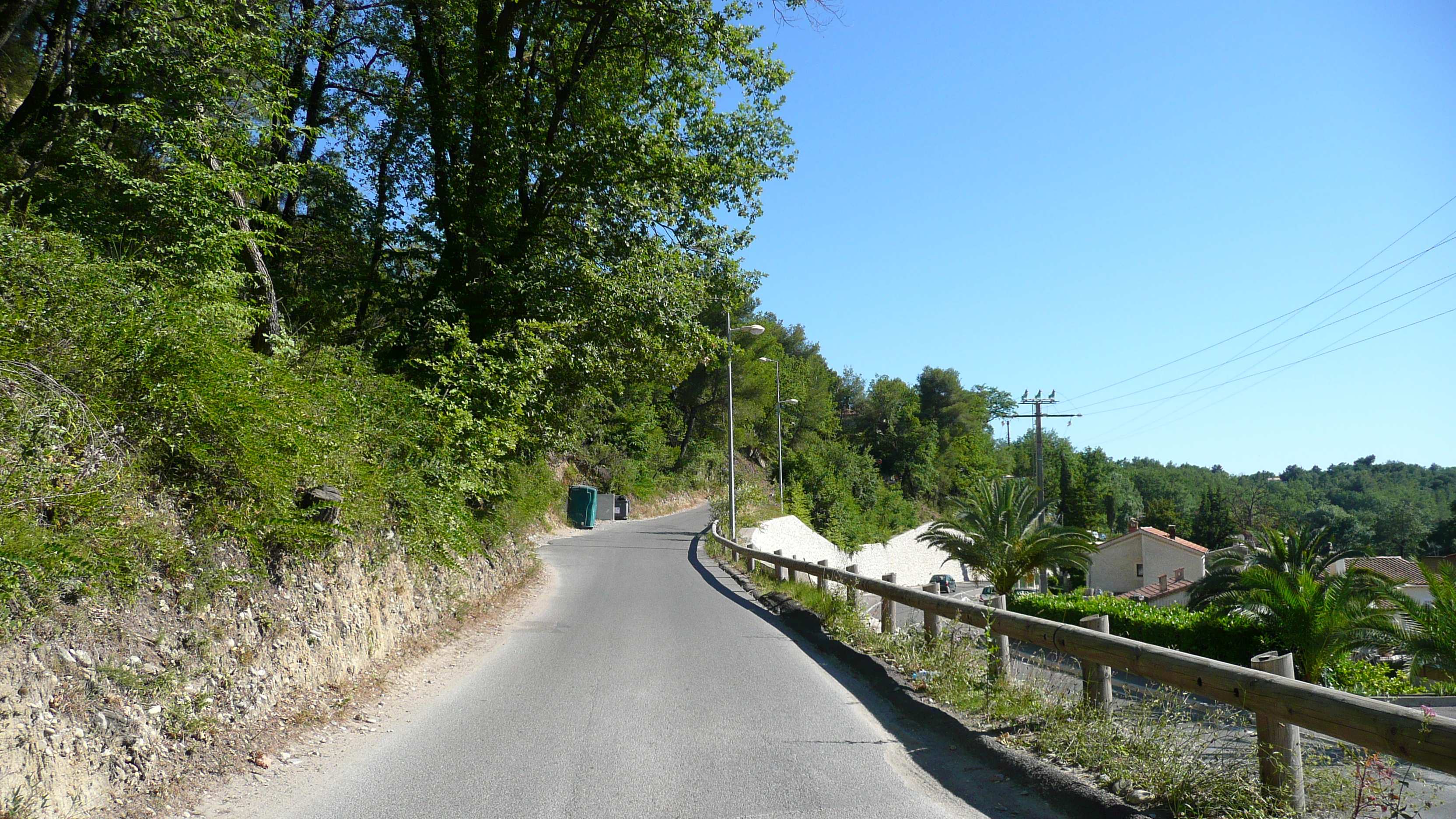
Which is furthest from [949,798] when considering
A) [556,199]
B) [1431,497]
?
[1431,497]

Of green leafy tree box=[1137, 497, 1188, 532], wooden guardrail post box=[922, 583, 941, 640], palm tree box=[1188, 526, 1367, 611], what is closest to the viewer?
wooden guardrail post box=[922, 583, 941, 640]

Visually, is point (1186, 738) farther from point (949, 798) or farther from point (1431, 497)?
point (1431, 497)

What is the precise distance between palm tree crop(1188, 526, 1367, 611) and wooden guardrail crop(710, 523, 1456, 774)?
19099mm

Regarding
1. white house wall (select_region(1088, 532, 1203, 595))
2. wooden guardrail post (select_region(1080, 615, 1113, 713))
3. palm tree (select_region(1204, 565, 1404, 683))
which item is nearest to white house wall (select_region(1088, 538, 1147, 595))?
white house wall (select_region(1088, 532, 1203, 595))

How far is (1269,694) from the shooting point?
13.8 feet

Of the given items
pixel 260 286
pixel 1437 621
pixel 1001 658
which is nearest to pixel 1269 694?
pixel 1001 658

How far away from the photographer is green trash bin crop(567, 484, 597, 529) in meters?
40.1

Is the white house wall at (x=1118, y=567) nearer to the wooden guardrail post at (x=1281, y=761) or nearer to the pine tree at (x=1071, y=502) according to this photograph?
the pine tree at (x=1071, y=502)

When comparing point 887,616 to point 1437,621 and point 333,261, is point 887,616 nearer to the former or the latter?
point 1437,621

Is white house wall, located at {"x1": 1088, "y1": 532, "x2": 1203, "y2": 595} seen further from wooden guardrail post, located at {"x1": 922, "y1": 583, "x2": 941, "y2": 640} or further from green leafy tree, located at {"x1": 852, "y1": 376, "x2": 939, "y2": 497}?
wooden guardrail post, located at {"x1": 922, "y1": 583, "x2": 941, "y2": 640}

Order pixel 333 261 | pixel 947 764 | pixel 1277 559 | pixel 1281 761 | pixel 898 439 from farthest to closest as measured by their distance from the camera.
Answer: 1. pixel 898 439
2. pixel 1277 559
3. pixel 333 261
4. pixel 947 764
5. pixel 1281 761

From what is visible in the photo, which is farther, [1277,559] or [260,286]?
[1277,559]

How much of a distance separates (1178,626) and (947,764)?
19.9m

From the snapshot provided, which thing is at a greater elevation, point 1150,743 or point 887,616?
point 1150,743
